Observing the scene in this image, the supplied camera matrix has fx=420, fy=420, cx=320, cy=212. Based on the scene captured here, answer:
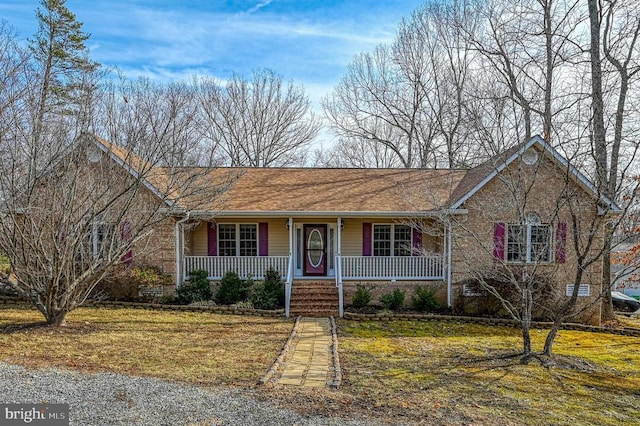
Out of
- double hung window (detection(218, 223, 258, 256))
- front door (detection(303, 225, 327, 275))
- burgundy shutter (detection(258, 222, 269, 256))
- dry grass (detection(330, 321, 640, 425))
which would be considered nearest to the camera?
dry grass (detection(330, 321, 640, 425))

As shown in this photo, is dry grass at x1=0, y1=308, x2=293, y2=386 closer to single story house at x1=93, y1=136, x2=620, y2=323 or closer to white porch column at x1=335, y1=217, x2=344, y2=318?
white porch column at x1=335, y1=217, x2=344, y2=318

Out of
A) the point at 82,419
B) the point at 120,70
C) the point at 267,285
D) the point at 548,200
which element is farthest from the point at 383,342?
the point at 120,70

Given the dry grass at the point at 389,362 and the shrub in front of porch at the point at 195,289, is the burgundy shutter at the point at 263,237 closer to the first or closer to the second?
the shrub in front of porch at the point at 195,289

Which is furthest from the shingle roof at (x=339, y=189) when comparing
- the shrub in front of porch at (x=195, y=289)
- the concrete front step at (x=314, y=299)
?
the concrete front step at (x=314, y=299)

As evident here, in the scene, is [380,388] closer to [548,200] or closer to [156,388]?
[156,388]

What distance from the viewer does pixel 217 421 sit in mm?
4969

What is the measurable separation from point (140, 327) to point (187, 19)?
9.49 metres

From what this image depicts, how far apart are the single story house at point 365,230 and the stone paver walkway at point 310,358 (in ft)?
7.45

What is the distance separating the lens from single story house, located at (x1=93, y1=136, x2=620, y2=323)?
13.2m

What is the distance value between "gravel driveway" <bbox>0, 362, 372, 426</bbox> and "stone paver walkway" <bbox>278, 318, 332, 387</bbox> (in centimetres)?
113

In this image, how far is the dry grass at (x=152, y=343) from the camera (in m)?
6.98

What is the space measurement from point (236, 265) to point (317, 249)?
10.2 ft

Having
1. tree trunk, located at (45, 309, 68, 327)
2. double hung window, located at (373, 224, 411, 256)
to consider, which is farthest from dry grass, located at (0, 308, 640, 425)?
double hung window, located at (373, 224, 411, 256)

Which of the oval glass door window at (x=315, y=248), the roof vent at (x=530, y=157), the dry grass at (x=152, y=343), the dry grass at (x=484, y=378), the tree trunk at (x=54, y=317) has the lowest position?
the dry grass at (x=484, y=378)
